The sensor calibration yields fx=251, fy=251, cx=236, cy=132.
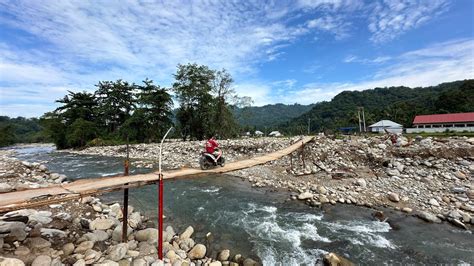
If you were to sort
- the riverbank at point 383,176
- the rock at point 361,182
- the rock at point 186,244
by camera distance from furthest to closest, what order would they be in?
1. the rock at point 361,182
2. the riverbank at point 383,176
3. the rock at point 186,244

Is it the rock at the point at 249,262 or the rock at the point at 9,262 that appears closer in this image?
the rock at the point at 9,262

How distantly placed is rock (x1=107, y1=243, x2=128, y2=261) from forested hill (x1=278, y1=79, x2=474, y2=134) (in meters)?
20.2

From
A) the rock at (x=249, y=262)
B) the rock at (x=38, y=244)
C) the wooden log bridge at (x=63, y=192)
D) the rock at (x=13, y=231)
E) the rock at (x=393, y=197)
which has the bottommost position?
the rock at (x=249, y=262)

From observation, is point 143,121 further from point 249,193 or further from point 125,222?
point 125,222

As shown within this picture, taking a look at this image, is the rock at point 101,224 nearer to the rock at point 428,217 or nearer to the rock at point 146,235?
the rock at point 146,235

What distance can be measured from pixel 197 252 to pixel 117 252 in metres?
1.82

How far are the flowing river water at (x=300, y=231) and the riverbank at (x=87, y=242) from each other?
67cm

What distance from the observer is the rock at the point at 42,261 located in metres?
4.77

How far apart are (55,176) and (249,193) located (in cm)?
1007

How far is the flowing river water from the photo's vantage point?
6534 millimetres

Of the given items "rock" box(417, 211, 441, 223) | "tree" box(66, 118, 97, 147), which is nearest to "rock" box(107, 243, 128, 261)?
"rock" box(417, 211, 441, 223)

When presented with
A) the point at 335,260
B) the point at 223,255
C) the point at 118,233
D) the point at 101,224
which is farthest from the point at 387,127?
the point at 101,224

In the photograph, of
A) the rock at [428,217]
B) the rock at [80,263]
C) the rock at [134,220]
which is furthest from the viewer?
the rock at [428,217]

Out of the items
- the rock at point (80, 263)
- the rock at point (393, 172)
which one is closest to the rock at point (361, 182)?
the rock at point (393, 172)
